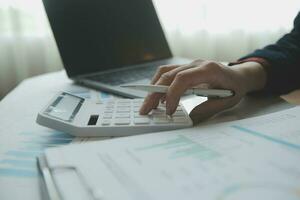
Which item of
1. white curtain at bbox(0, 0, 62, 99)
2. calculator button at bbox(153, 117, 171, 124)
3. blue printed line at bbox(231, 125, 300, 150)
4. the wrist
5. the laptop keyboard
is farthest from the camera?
white curtain at bbox(0, 0, 62, 99)

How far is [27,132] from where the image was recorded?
19.2 inches

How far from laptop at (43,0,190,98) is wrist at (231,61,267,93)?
190 millimetres

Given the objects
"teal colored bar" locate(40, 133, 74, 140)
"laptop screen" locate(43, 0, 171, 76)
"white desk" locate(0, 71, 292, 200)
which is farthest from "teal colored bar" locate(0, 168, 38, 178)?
"laptop screen" locate(43, 0, 171, 76)

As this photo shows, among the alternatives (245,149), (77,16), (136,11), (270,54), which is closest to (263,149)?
(245,149)

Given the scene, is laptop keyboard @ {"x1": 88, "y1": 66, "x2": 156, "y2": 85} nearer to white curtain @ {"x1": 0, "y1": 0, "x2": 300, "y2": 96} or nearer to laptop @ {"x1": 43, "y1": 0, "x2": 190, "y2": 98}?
laptop @ {"x1": 43, "y1": 0, "x2": 190, "y2": 98}

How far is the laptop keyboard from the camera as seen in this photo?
779mm

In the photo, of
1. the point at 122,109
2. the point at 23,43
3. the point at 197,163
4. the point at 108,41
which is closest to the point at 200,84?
the point at 122,109

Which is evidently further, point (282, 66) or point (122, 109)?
point (282, 66)

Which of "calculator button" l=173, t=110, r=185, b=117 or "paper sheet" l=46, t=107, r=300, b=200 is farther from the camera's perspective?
"calculator button" l=173, t=110, r=185, b=117

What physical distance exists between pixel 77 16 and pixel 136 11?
0.70 ft

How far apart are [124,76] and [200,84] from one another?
318 mm

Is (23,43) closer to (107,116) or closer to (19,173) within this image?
(107,116)

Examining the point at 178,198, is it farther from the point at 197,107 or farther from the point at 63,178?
the point at 197,107

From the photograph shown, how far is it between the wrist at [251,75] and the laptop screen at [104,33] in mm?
351
